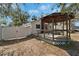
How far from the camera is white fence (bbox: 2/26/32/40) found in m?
7.80

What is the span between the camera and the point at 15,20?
784cm

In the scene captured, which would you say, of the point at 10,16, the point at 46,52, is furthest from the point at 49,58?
the point at 10,16

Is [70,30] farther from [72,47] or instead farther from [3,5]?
[3,5]

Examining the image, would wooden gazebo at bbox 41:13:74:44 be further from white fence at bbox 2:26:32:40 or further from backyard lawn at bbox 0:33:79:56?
white fence at bbox 2:26:32:40

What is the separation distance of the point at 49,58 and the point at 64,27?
27.5 inches

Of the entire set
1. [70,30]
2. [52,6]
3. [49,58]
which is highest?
[52,6]

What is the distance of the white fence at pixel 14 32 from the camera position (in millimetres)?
7797

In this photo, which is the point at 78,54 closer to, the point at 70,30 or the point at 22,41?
the point at 70,30

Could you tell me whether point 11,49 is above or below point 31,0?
below

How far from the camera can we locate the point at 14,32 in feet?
25.7

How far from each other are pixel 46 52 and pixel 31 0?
43.2 inches

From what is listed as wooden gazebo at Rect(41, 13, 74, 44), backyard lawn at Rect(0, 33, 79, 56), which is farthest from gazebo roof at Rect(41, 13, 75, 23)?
backyard lawn at Rect(0, 33, 79, 56)

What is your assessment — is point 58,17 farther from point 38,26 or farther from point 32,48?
point 32,48

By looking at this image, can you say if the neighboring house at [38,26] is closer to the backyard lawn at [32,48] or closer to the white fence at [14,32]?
the white fence at [14,32]
